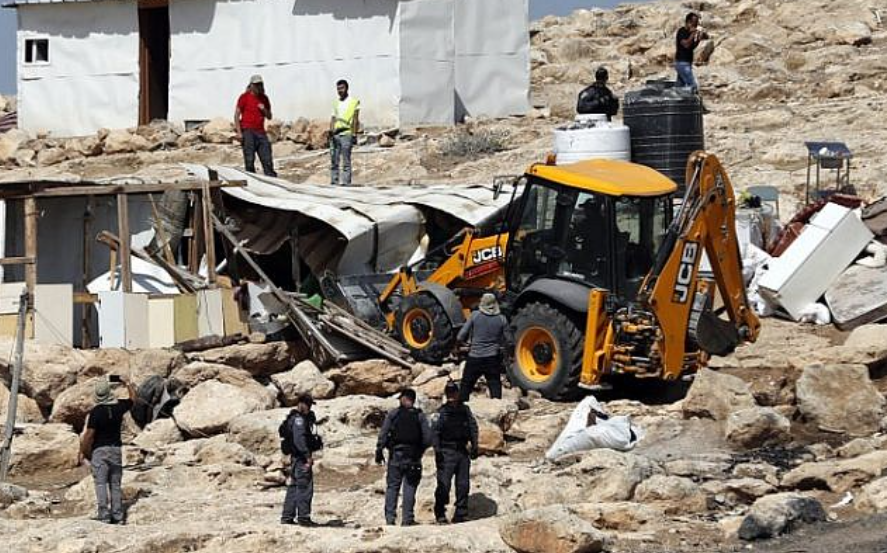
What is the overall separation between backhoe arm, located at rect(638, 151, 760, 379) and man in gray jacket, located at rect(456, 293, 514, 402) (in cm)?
143

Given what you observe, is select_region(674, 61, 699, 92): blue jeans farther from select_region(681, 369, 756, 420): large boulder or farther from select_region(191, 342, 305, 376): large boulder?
select_region(681, 369, 756, 420): large boulder

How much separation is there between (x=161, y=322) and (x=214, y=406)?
3.11 metres

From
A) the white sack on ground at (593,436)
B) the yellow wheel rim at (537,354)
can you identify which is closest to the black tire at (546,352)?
the yellow wheel rim at (537,354)

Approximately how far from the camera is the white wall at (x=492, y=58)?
28609mm

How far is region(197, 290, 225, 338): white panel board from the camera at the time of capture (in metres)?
20.0

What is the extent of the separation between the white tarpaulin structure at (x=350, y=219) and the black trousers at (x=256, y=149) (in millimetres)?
2498

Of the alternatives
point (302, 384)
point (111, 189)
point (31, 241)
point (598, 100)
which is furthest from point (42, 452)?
point (598, 100)

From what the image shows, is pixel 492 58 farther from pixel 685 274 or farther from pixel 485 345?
pixel 485 345

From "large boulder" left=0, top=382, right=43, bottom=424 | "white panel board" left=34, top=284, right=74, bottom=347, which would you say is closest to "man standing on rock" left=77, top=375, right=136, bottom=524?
"large boulder" left=0, top=382, right=43, bottom=424

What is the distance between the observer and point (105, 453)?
44.1 feet

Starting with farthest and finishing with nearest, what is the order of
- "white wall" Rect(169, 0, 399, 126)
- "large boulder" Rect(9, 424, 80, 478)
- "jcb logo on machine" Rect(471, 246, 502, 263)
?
"white wall" Rect(169, 0, 399, 126), "jcb logo on machine" Rect(471, 246, 502, 263), "large boulder" Rect(9, 424, 80, 478)

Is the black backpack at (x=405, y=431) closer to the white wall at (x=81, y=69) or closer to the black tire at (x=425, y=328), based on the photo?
the black tire at (x=425, y=328)

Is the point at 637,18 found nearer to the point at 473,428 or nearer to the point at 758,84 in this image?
the point at 758,84

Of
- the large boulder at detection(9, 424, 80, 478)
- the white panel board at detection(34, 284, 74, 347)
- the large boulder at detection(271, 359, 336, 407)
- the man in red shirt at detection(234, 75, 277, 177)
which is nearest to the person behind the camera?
the large boulder at detection(9, 424, 80, 478)
